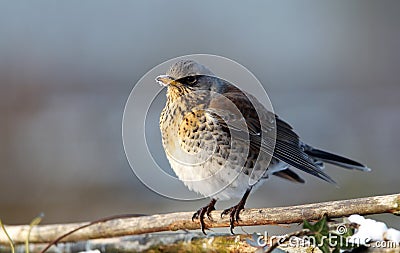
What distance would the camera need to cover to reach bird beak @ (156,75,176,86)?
3.81ft

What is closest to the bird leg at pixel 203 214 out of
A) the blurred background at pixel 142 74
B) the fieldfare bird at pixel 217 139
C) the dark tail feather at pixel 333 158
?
the fieldfare bird at pixel 217 139

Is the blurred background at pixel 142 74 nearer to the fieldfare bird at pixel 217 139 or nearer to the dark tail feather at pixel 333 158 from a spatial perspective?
the dark tail feather at pixel 333 158

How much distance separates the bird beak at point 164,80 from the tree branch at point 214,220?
0.78 ft

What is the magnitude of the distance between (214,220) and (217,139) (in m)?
0.15

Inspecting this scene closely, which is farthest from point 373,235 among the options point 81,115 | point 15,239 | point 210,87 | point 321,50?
point 321,50

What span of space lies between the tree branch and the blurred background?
1.03 m

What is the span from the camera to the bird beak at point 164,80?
116 cm

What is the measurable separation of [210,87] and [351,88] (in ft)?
12.5

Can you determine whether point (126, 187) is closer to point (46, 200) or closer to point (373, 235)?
point (46, 200)

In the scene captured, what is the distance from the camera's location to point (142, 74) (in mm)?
5262

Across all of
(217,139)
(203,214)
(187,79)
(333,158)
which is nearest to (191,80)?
(187,79)

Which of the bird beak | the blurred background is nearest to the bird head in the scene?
the bird beak

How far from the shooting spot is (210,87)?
4.08ft

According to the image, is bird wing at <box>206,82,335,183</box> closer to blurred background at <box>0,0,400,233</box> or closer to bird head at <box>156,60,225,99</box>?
bird head at <box>156,60,225,99</box>
